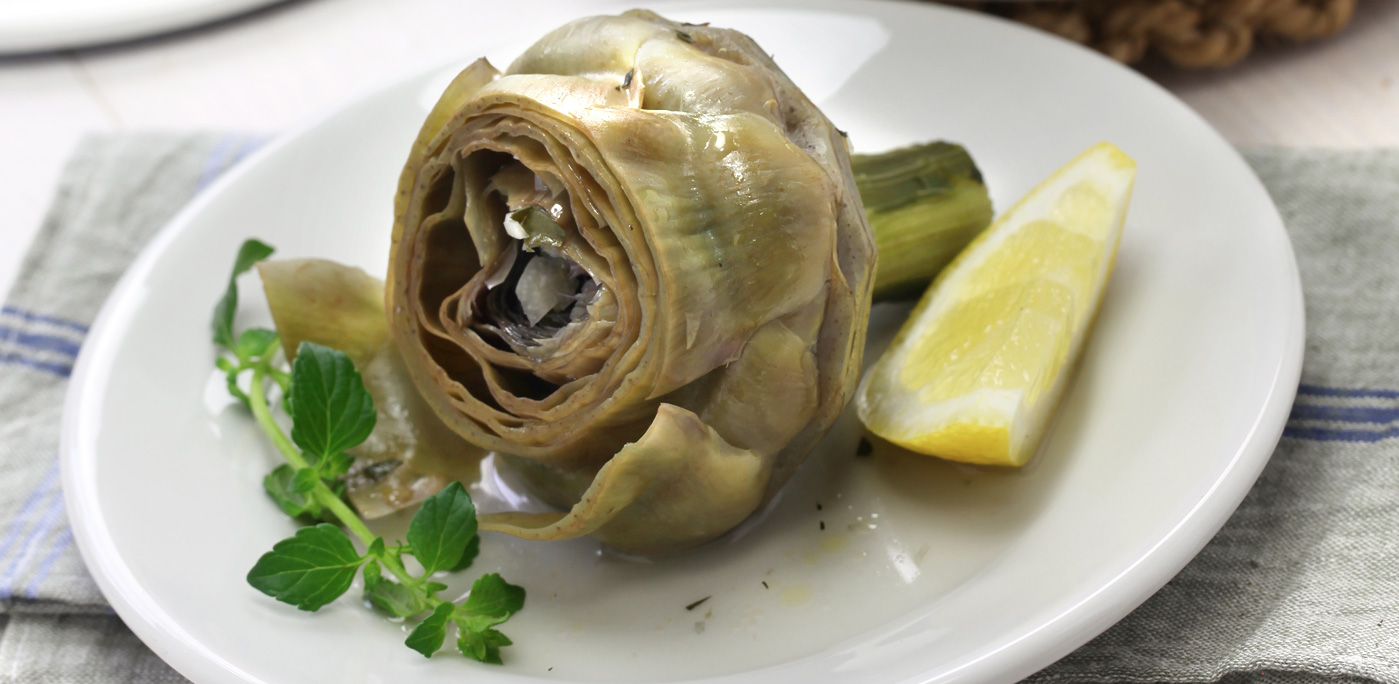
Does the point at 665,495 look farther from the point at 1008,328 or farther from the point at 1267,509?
the point at 1267,509

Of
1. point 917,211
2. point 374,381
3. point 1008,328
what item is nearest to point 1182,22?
point 917,211

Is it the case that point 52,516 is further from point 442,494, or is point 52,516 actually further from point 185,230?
point 442,494

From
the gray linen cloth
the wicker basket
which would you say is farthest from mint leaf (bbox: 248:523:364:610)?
the wicker basket

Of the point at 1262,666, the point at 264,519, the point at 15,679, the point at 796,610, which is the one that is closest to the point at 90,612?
the point at 15,679

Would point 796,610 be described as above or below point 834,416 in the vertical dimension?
below

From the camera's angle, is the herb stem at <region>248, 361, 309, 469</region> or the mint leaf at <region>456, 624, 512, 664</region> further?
the herb stem at <region>248, 361, 309, 469</region>

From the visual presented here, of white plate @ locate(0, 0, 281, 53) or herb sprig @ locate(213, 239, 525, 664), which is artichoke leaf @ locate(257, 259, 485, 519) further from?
white plate @ locate(0, 0, 281, 53)
